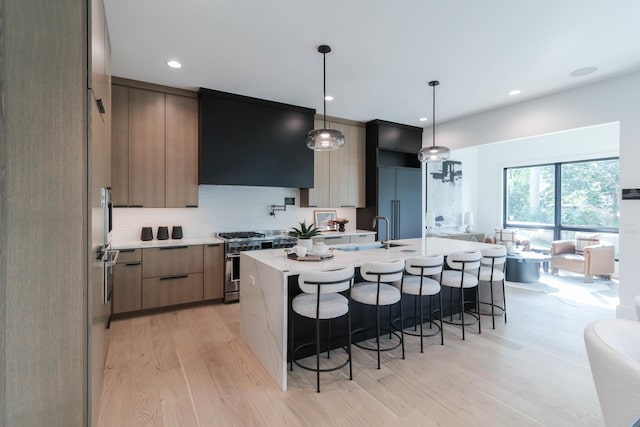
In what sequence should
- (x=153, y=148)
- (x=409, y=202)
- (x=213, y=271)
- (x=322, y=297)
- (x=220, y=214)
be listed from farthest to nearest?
(x=409, y=202), (x=220, y=214), (x=213, y=271), (x=153, y=148), (x=322, y=297)

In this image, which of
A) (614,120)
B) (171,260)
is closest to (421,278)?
(171,260)

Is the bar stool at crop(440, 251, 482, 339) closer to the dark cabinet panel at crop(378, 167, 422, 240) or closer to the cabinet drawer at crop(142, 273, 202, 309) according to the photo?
the dark cabinet panel at crop(378, 167, 422, 240)

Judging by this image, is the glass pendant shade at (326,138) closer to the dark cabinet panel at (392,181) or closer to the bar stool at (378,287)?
the bar stool at (378,287)

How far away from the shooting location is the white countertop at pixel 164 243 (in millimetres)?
3662

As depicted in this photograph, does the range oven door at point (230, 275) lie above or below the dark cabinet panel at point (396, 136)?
below

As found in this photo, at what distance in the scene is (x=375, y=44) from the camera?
2.98 meters

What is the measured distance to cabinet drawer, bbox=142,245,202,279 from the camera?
3.73m

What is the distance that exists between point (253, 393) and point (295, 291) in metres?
0.81

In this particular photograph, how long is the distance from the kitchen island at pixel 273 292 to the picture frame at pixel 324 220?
93.1 inches

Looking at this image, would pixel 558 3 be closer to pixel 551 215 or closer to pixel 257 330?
pixel 257 330

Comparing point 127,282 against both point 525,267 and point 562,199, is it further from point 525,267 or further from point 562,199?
point 562,199

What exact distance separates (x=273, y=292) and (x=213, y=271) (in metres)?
2.03

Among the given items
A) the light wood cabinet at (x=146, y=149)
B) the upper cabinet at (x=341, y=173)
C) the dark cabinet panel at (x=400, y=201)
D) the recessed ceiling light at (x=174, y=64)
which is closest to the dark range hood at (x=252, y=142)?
the upper cabinet at (x=341, y=173)

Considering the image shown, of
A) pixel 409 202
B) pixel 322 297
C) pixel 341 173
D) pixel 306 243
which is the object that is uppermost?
pixel 341 173
